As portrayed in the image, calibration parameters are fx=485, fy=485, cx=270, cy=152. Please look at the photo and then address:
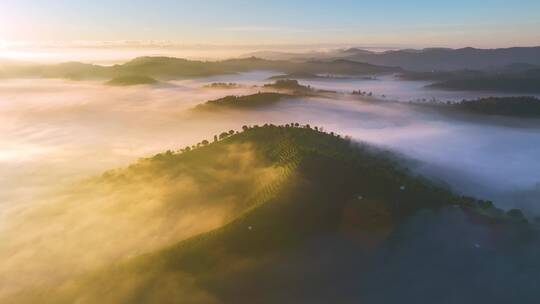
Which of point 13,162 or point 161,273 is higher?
point 161,273

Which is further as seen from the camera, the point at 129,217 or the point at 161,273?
the point at 129,217

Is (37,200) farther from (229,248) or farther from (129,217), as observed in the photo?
(229,248)

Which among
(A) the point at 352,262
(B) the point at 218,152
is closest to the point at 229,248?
(A) the point at 352,262

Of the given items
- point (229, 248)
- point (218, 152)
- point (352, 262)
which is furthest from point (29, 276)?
point (218, 152)

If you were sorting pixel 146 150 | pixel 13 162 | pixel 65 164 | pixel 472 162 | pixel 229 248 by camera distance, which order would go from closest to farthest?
pixel 229 248 < pixel 472 162 < pixel 65 164 < pixel 13 162 < pixel 146 150

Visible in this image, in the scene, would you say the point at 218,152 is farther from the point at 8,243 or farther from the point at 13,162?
the point at 13,162

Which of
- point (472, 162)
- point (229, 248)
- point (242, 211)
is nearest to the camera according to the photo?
point (229, 248)
